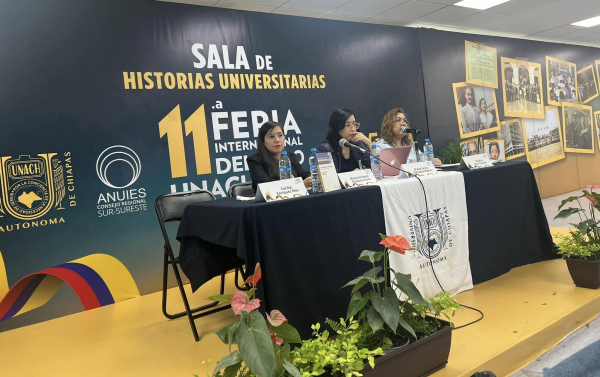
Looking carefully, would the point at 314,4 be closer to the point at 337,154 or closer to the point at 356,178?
the point at 337,154

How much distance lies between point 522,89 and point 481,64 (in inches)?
38.4

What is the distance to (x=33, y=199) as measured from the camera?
296 cm

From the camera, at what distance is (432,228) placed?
234 cm

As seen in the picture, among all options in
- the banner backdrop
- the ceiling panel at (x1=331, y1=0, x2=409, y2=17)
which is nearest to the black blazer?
the banner backdrop

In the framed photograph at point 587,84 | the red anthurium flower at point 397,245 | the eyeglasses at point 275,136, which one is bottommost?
the red anthurium flower at point 397,245

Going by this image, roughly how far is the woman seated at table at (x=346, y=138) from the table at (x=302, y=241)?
742 mm

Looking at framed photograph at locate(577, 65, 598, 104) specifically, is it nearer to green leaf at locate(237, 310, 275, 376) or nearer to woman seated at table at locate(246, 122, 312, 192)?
woman seated at table at locate(246, 122, 312, 192)

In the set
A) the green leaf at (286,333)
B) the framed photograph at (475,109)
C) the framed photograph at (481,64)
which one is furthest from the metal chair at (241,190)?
the framed photograph at (481,64)

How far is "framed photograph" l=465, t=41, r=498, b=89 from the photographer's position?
5.66 m

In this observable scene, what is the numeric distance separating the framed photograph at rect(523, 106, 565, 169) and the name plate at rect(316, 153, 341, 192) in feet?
16.9

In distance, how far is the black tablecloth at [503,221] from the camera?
8.52ft

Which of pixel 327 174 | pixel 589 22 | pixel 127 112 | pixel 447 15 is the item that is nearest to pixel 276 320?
pixel 327 174

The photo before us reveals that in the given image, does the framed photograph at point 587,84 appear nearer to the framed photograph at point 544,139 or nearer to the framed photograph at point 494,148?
the framed photograph at point 544,139

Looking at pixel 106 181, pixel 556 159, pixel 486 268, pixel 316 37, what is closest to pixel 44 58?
pixel 106 181
